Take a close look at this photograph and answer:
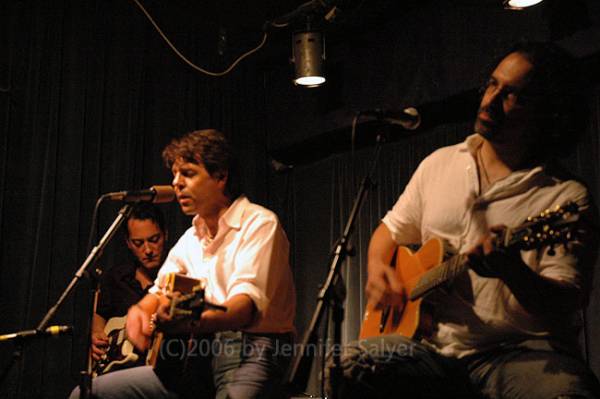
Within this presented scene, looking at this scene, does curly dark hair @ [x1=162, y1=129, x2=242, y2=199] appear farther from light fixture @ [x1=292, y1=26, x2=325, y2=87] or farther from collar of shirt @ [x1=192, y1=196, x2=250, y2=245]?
light fixture @ [x1=292, y1=26, x2=325, y2=87]

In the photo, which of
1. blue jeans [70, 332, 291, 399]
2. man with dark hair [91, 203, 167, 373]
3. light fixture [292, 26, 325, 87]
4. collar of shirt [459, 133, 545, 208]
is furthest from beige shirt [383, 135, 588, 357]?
light fixture [292, 26, 325, 87]

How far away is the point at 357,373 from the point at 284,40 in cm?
500

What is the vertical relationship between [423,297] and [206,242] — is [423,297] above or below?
below

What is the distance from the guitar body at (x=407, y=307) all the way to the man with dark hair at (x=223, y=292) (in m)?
0.59

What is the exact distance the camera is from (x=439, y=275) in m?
2.42

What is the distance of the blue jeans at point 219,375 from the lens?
3.07 metres

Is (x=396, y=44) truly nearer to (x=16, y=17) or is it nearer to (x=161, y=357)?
(x=16, y=17)

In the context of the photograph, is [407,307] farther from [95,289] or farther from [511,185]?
[95,289]

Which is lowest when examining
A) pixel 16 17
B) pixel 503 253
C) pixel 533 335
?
pixel 533 335

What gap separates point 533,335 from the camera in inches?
88.7

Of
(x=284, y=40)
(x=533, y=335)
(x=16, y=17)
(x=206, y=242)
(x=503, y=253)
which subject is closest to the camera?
(x=503, y=253)

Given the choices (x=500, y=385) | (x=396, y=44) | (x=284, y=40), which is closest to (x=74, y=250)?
(x=284, y=40)

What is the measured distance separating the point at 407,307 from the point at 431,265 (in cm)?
20

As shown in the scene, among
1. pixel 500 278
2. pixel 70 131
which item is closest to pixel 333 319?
pixel 500 278
